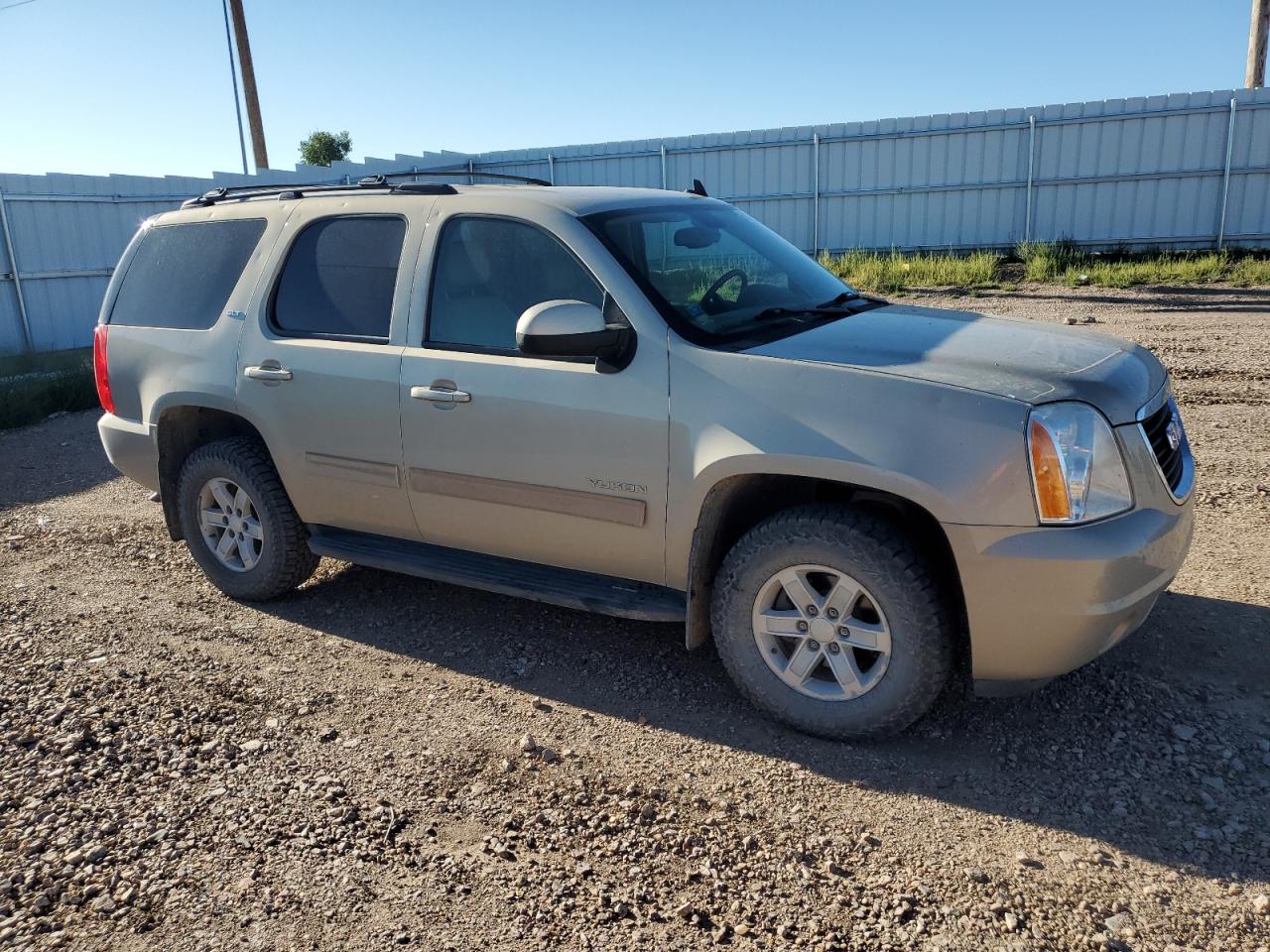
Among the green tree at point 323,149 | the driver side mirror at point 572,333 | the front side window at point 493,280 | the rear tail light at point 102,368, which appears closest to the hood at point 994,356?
the driver side mirror at point 572,333

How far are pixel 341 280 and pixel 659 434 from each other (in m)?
1.88

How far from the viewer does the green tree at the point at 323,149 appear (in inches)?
2018

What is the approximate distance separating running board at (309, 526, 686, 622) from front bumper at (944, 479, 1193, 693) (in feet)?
3.64

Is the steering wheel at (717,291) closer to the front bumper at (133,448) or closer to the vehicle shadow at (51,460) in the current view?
the front bumper at (133,448)

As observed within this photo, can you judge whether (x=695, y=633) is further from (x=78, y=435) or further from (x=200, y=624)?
(x=78, y=435)

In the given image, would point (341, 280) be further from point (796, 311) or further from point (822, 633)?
point (822, 633)

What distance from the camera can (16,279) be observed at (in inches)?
604

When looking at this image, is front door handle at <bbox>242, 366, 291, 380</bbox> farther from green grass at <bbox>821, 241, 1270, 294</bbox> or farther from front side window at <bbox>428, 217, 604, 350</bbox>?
green grass at <bbox>821, 241, 1270, 294</bbox>

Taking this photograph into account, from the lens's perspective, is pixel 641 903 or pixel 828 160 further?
pixel 828 160

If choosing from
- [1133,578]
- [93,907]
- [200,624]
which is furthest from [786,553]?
[200,624]

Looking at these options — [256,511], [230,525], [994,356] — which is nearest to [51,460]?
[230,525]

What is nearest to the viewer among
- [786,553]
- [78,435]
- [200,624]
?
[786,553]

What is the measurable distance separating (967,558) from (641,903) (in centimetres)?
146

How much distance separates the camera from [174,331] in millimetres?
5148
